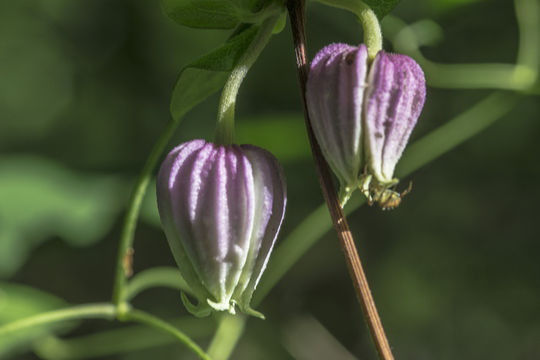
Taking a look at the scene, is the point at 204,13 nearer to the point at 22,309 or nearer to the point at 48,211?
the point at 22,309

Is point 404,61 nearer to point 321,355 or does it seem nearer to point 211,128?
point 321,355

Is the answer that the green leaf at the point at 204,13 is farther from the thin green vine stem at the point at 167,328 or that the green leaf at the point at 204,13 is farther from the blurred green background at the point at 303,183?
the blurred green background at the point at 303,183

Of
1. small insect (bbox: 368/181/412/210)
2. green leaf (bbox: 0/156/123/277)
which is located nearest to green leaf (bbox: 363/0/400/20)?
small insect (bbox: 368/181/412/210)

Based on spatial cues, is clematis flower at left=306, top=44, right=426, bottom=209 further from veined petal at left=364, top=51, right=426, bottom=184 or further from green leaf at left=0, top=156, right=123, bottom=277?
green leaf at left=0, top=156, right=123, bottom=277

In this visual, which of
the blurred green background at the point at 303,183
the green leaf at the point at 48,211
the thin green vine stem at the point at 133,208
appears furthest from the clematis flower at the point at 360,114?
the blurred green background at the point at 303,183

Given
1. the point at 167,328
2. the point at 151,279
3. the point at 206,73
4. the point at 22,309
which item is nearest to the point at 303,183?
the point at 22,309

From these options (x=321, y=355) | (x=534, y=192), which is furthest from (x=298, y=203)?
(x=534, y=192)

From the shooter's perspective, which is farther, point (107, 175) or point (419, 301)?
point (419, 301)
